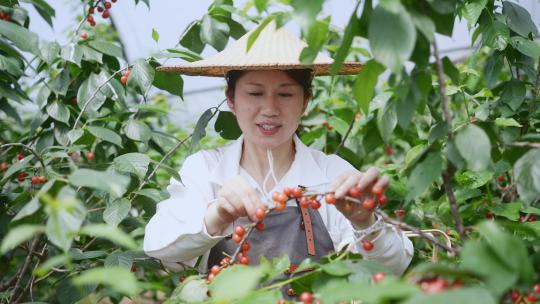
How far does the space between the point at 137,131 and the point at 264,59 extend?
63cm

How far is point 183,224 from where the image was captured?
123cm

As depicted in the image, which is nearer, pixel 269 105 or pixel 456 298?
pixel 456 298

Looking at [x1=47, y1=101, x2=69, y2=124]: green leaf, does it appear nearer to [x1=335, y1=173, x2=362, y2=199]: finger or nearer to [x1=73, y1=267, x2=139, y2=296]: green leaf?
[x1=335, y1=173, x2=362, y2=199]: finger

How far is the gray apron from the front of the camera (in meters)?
1.38

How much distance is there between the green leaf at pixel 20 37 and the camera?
130 centimetres

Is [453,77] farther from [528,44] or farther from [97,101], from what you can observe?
[97,101]

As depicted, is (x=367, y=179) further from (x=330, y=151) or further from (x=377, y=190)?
(x=330, y=151)

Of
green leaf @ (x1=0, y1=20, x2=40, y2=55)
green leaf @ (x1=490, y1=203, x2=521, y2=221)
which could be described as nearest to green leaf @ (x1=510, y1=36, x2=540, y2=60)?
green leaf @ (x1=490, y1=203, x2=521, y2=221)

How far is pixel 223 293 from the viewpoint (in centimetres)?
56

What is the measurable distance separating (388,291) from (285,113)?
852 mm

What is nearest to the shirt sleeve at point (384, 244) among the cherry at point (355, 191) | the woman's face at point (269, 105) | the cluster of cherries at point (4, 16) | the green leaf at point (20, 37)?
the cherry at point (355, 191)

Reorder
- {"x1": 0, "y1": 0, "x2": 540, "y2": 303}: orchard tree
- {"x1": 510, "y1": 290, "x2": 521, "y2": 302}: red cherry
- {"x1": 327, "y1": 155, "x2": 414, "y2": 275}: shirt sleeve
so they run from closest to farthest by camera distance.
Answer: {"x1": 0, "y1": 0, "x2": 540, "y2": 303}: orchard tree
{"x1": 510, "y1": 290, "x2": 521, "y2": 302}: red cherry
{"x1": 327, "y1": 155, "x2": 414, "y2": 275}: shirt sleeve

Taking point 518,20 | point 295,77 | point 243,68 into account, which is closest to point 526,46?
point 518,20

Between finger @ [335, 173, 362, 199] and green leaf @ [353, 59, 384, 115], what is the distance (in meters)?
0.14
